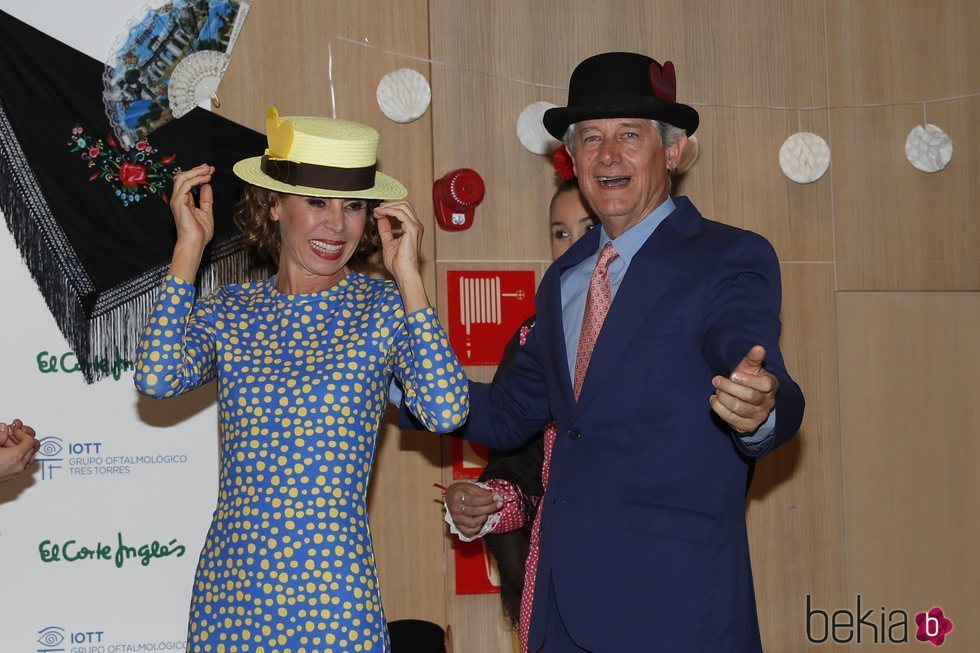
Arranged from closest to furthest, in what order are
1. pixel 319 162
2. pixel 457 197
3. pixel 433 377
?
pixel 433 377
pixel 319 162
pixel 457 197

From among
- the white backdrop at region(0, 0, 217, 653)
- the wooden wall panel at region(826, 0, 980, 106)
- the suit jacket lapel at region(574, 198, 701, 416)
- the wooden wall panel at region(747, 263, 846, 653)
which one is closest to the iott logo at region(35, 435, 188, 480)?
the white backdrop at region(0, 0, 217, 653)

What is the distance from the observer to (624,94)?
223 centimetres

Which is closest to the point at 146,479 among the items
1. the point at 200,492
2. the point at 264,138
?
the point at 200,492

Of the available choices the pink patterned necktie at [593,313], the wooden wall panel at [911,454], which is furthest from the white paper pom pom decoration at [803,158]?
the pink patterned necktie at [593,313]

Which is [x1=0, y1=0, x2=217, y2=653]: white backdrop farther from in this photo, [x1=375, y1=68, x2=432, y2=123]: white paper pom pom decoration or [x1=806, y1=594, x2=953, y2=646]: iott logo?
[x1=806, y1=594, x2=953, y2=646]: iott logo

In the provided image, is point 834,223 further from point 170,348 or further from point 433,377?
point 170,348

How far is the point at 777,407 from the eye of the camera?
68.9 inches

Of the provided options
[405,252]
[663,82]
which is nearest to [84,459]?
[405,252]

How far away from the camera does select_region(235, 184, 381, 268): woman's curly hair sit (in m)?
2.37

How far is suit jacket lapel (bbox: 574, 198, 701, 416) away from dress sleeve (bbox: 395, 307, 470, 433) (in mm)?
252

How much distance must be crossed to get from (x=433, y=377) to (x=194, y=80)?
1.69m

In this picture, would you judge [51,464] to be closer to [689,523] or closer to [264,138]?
[264,138]

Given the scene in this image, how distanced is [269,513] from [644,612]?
0.76 metres

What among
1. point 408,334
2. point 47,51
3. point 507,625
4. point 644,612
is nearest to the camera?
point 644,612
